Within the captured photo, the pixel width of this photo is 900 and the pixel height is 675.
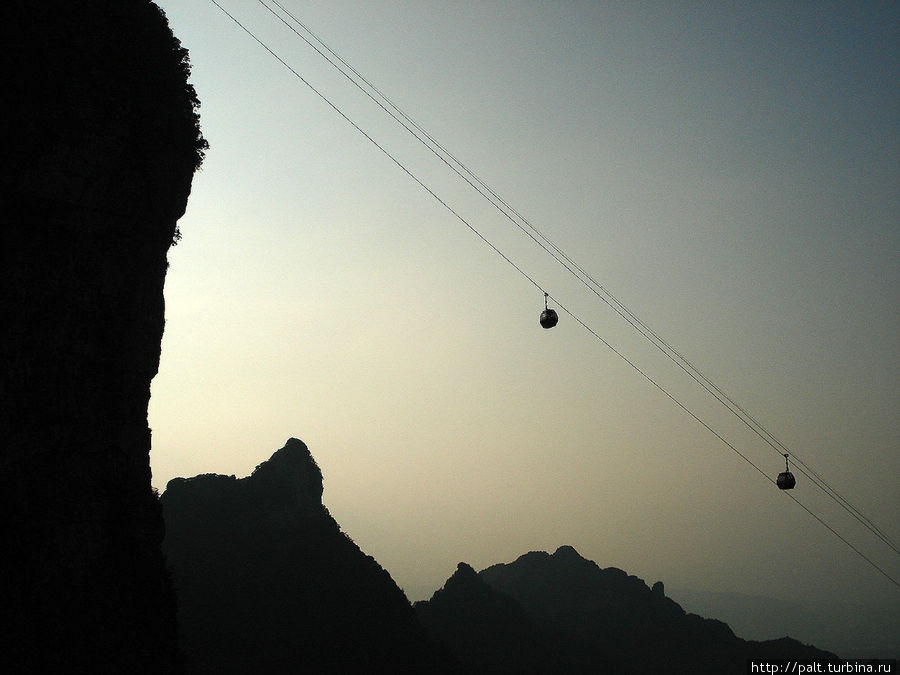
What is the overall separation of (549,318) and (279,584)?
6215cm

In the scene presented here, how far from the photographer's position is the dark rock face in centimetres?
1195

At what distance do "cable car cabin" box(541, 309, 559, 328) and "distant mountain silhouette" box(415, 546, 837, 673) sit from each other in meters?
86.3

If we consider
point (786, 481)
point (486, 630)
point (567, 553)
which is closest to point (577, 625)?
point (567, 553)

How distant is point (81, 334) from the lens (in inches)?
530

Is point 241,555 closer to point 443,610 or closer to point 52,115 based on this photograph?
point 443,610

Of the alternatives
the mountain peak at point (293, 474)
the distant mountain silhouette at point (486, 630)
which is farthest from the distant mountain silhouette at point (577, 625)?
the mountain peak at point (293, 474)

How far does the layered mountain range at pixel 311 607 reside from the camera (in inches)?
2443

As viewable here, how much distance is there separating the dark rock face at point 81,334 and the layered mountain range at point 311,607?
3335 centimetres

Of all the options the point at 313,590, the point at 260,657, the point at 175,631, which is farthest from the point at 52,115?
the point at 313,590

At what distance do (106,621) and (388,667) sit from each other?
61364 millimetres

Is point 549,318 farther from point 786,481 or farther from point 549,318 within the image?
point 786,481

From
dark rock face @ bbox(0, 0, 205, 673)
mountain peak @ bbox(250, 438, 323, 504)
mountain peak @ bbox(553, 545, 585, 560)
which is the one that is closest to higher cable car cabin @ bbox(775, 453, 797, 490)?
dark rock face @ bbox(0, 0, 205, 673)

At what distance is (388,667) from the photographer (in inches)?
2623

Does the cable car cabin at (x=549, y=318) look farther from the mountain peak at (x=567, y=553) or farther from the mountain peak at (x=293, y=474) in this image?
the mountain peak at (x=567, y=553)
